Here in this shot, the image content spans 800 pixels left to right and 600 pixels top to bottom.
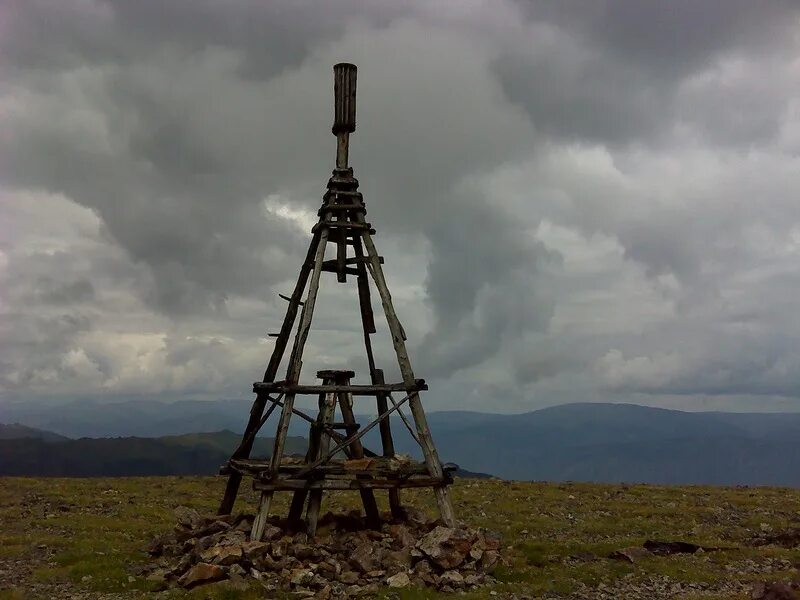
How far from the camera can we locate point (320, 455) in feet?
60.8

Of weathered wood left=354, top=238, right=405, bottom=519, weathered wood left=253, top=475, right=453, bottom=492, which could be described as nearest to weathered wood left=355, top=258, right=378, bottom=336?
weathered wood left=354, top=238, right=405, bottom=519

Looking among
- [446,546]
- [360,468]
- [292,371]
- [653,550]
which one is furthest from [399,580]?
[653,550]

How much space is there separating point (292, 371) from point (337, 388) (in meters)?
1.35

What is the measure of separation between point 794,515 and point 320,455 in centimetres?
2166

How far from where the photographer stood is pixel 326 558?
16344 millimetres

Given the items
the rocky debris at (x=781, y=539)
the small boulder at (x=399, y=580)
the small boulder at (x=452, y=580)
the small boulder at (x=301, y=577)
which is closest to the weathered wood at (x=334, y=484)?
the small boulder at (x=301, y=577)

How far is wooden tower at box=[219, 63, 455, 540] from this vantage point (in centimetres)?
1722

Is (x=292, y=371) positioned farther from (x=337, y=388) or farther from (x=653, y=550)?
(x=653, y=550)

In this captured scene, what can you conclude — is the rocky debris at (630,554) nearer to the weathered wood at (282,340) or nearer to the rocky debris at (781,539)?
the rocky debris at (781,539)

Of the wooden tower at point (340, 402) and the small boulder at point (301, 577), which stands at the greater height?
the wooden tower at point (340, 402)

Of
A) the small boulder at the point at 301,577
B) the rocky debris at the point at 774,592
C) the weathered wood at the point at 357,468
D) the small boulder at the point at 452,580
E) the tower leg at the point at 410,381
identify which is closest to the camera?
the rocky debris at the point at 774,592

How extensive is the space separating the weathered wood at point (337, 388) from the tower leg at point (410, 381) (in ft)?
0.66

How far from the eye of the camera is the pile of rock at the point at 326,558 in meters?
14.9

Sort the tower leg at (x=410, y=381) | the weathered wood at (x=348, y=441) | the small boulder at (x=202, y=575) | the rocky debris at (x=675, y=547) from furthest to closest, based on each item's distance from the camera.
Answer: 1. the rocky debris at (x=675, y=547)
2. the tower leg at (x=410, y=381)
3. the weathered wood at (x=348, y=441)
4. the small boulder at (x=202, y=575)
